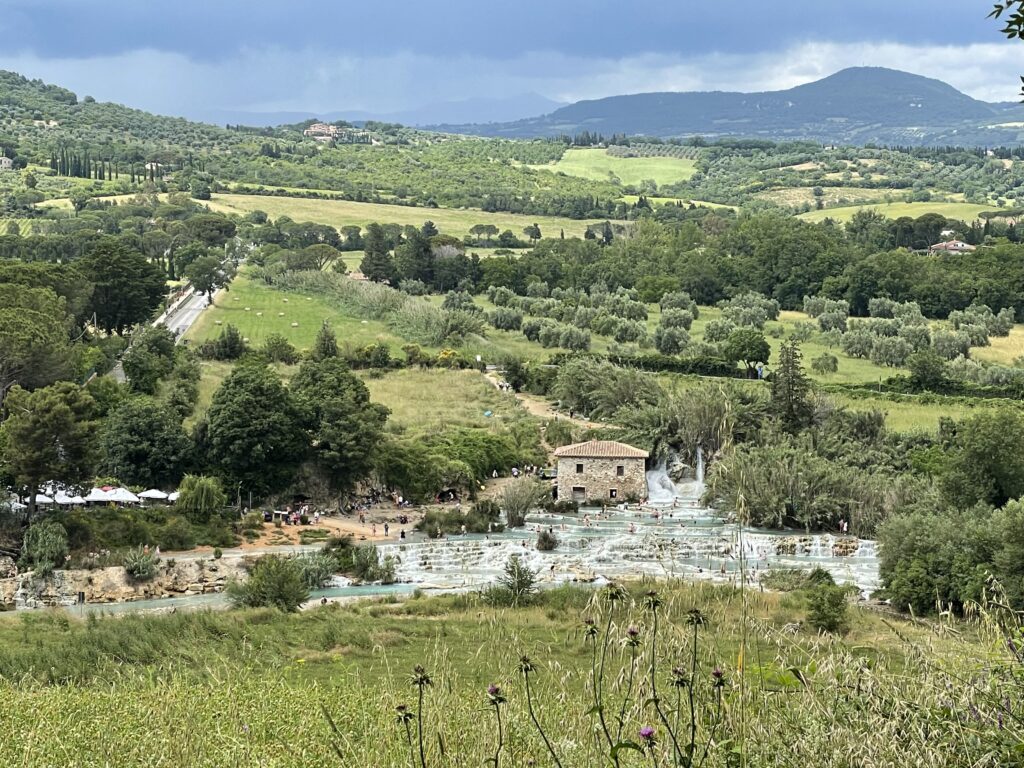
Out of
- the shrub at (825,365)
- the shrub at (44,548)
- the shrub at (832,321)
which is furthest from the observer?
the shrub at (832,321)

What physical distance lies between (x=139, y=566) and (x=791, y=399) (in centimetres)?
Answer: 2344

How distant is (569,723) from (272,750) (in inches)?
80.3

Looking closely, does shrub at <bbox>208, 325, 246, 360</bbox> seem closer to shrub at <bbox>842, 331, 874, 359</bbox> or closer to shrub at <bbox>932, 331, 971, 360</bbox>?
shrub at <bbox>842, 331, 874, 359</bbox>

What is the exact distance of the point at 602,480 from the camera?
40.2 metres

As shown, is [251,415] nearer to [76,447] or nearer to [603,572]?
[76,447]

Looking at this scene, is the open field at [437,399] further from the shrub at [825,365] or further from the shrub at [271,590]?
the shrub at [271,590]

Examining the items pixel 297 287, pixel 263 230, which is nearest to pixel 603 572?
pixel 297 287

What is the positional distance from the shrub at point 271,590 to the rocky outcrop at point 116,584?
3.31 metres

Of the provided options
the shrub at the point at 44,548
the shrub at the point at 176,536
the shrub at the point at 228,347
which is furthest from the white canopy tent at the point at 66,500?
the shrub at the point at 228,347

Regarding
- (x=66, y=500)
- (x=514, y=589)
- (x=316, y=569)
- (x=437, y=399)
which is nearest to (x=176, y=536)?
(x=66, y=500)

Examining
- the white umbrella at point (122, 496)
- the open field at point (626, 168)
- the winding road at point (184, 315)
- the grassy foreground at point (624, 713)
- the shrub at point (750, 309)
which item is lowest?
the shrub at point (750, 309)

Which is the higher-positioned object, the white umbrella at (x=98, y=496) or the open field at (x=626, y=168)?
the open field at (x=626, y=168)

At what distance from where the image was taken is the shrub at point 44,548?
29.8 m

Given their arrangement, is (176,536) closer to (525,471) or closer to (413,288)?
(525,471)
